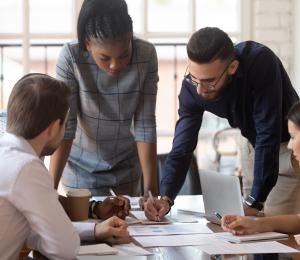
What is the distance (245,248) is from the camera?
173 cm

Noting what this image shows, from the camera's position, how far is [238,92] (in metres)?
2.24

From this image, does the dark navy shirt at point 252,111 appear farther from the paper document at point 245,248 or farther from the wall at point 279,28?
the wall at point 279,28

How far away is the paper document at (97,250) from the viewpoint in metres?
1.66

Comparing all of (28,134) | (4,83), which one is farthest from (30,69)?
(28,134)

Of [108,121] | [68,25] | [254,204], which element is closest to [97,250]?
[254,204]

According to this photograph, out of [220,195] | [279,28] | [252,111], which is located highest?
[279,28]

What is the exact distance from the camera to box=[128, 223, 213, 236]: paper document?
1.92m

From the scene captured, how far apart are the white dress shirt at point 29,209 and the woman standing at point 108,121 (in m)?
0.68

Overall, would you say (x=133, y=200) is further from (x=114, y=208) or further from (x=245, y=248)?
(x=245, y=248)

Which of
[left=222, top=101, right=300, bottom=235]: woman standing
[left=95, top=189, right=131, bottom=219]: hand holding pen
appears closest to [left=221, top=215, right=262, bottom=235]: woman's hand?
[left=222, top=101, right=300, bottom=235]: woman standing

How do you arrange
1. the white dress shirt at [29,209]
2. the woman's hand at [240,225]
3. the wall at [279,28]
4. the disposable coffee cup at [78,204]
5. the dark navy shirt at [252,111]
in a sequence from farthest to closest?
1. the wall at [279,28]
2. the dark navy shirt at [252,111]
3. the disposable coffee cup at [78,204]
4. the woman's hand at [240,225]
5. the white dress shirt at [29,209]

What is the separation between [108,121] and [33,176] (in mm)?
845

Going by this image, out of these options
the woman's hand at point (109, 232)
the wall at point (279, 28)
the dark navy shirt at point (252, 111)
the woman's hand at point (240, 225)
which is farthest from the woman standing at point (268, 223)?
the wall at point (279, 28)

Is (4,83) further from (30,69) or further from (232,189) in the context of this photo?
(232,189)
